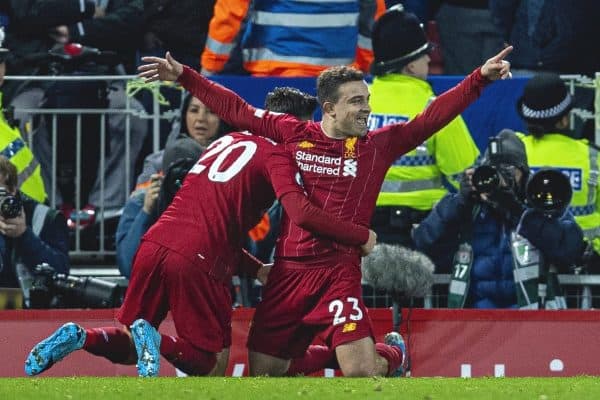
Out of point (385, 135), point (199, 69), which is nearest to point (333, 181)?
point (385, 135)

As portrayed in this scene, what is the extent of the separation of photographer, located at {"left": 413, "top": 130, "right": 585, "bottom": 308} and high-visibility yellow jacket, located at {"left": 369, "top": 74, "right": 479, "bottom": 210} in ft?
0.67

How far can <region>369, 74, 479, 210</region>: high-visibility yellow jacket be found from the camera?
11180mm

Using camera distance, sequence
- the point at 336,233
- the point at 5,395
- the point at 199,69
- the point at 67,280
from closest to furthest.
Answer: the point at 5,395 → the point at 336,233 → the point at 67,280 → the point at 199,69

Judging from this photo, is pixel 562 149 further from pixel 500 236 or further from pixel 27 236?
pixel 27 236

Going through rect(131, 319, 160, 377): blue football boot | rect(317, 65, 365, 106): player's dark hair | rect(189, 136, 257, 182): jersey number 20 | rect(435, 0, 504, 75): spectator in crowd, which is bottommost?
rect(131, 319, 160, 377): blue football boot

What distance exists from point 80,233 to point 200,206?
266 cm

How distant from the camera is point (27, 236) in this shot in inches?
432

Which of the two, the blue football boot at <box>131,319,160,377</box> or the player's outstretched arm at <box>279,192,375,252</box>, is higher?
the player's outstretched arm at <box>279,192,375,252</box>

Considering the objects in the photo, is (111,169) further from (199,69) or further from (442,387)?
(442,387)

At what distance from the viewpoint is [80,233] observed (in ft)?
39.5

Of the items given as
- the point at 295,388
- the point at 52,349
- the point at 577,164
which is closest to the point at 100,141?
the point at 577,164

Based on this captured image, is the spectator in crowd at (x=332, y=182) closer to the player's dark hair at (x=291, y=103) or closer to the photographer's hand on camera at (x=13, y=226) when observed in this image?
the player's dark hair at (x=291, y=103)

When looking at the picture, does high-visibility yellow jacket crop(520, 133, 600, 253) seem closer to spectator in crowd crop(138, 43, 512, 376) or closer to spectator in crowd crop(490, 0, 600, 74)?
spectator in crowd crop(490, 0, 600, 74)

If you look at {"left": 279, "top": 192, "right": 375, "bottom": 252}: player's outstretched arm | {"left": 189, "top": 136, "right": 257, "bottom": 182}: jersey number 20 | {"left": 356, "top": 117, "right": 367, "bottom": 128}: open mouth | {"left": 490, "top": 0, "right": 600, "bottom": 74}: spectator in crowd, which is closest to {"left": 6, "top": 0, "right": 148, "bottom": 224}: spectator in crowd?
{"left": 189, "top": 136, "right": 257, "bottom": 182}: jersey number 20
